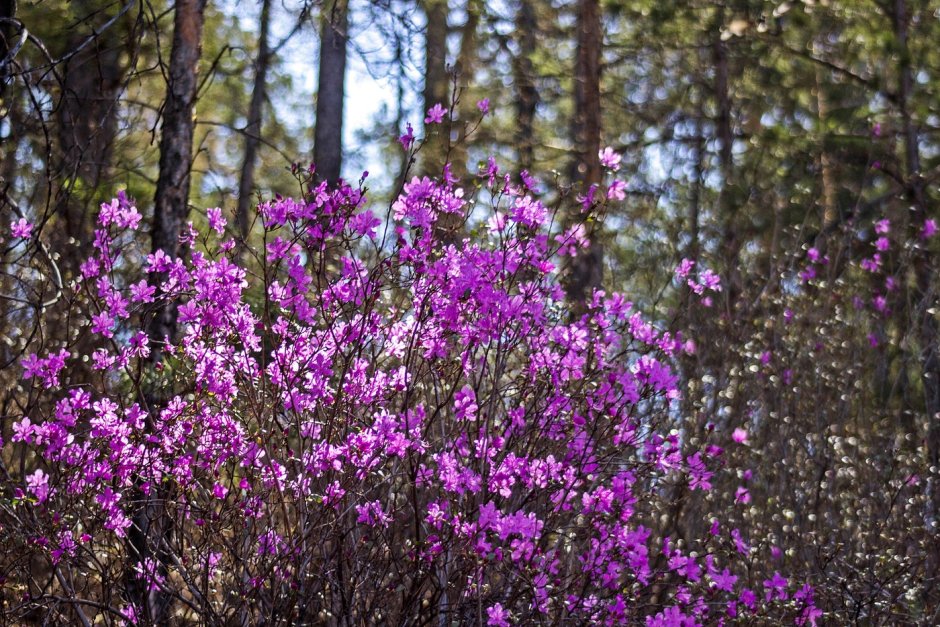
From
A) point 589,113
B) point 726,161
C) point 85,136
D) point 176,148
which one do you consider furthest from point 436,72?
point 176,148

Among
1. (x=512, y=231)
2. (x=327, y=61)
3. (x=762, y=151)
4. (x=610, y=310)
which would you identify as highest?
(x=327, y=61)

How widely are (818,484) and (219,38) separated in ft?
42.7

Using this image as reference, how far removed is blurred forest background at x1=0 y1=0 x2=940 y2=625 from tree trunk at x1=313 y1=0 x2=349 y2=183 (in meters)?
0.03

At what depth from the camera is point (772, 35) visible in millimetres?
11023

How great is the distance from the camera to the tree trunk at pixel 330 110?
10.4 meters

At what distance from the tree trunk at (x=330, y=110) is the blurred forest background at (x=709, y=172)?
29mm

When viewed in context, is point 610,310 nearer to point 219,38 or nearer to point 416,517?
point 416,517

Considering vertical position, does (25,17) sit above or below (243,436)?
above

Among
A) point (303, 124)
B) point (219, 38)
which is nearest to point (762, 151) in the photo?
point (219, 38)

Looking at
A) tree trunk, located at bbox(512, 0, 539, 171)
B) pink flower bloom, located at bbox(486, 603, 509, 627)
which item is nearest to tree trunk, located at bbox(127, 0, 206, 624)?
pink flower bloom, located at bbox(486, 603, 509, 627)

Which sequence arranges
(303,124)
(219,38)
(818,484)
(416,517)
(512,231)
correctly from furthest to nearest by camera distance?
1. (303,124)
2. (219,38)
3. (818,484)
4. (512,231)
5. (416,517)

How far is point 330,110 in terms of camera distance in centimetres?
1062

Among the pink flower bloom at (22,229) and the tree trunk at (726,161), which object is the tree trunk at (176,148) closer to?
the pink flower bloom at (22,229)

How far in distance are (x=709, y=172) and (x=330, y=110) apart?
15.0 ft
